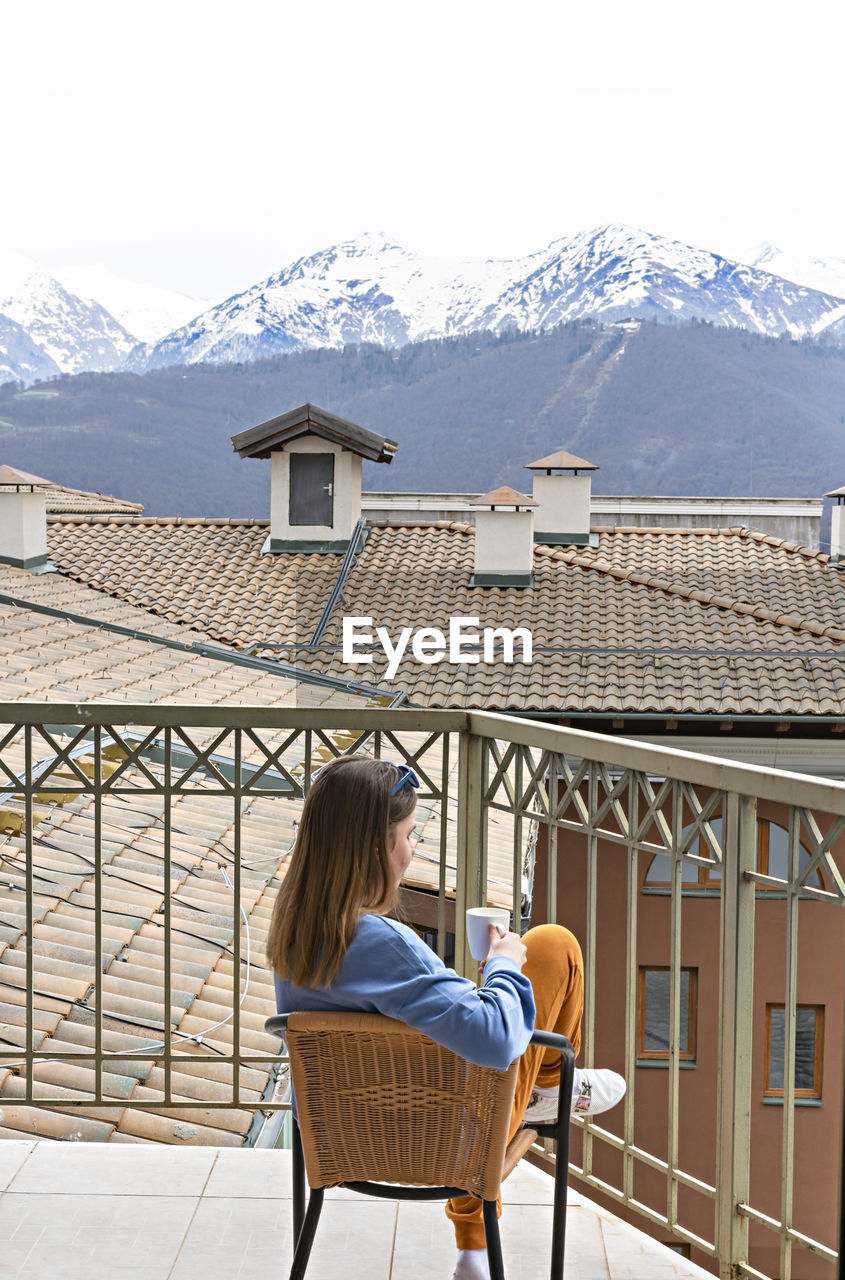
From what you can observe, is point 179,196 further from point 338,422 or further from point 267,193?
point 338,422

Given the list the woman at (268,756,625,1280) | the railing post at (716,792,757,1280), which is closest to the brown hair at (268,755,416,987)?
the woman at (268,756,625,1280)

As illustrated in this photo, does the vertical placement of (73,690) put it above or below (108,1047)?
above

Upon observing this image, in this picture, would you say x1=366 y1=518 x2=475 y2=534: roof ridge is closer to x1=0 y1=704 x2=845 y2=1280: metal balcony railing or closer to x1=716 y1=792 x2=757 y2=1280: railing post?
x1=0 y1=704 x2=845 y2=1280: metal balcony railing

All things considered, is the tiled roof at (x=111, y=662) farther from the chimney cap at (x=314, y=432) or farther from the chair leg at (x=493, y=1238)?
the chair leg at (x=493, y=1238)

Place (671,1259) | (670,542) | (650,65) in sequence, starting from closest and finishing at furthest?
1. (671,1259)
2. (670,542)
3. (650,65)

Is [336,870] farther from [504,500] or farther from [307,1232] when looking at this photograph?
[504,500]

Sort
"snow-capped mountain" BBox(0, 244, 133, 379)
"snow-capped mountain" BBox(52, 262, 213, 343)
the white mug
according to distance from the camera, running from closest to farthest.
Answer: the white mug, "snow-capped mountain" BBox(0, 244, 133, 379), "snow-capped mountain" BBox(52, 262, 213, 343)

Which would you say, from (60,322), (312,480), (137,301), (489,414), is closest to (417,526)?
(312,480)

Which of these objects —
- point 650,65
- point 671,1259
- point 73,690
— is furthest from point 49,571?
point 650,65
